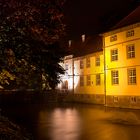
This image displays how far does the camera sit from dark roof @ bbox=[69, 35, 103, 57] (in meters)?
49.9

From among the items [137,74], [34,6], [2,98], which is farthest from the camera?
[2,98]

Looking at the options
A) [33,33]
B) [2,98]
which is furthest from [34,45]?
[2,98]

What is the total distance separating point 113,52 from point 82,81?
41.4 ft

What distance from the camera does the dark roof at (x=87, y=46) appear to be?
4994 centimetres

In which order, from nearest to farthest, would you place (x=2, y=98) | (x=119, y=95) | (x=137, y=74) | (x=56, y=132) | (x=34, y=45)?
(x=34, y=45)
(x=56, y=132)
(x=137, y=74)
(x=119, y=95)
(x=2, y=98)

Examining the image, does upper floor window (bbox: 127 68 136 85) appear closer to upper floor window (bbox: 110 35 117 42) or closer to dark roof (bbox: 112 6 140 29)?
upper floor window (bbox: 110 35 117 42)

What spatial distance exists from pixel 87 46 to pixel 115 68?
15.8 m

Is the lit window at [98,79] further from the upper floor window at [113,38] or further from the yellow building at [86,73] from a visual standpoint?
the upper floor window at [113,38]

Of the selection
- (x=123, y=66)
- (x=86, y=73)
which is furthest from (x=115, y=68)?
(x=86, y=73)

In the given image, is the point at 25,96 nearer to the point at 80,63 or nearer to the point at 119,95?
the point at 80,63

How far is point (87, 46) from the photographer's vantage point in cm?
5453

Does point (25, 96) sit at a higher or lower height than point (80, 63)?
lower

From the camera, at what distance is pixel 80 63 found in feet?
175

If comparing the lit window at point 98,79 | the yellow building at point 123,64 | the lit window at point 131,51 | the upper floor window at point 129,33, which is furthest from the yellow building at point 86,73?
the upper floor window at point 129,33
